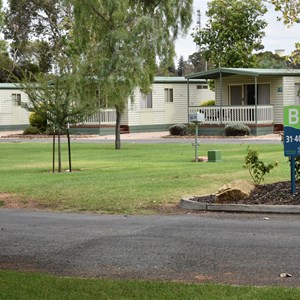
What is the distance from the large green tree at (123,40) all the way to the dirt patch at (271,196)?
59.8 feet

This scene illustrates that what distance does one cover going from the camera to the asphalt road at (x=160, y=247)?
27.7 ft

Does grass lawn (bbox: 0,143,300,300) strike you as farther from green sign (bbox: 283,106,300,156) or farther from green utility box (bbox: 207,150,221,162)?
green sign (bbox: 283,106,300,156)

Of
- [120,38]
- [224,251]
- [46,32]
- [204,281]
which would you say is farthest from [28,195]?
[46,32]

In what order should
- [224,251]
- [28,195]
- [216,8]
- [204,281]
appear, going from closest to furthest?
1. [204,281]
2. [224,251]
3. [28,195]
4. [216,8]

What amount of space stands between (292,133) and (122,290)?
7.80 meters

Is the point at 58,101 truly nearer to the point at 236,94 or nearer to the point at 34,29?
the point at 236,94

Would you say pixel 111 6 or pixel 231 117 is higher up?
pixel 111 6

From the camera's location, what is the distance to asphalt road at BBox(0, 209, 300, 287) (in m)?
8.44

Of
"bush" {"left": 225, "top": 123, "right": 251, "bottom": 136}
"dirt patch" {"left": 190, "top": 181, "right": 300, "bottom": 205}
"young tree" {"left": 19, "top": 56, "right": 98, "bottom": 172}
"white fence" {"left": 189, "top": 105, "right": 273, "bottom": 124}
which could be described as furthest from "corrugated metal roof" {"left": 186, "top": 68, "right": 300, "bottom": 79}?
"dirt patch" {"left": 190, "top": 181, "right": 300, "bottom": 205}

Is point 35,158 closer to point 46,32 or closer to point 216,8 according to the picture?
point 216,8

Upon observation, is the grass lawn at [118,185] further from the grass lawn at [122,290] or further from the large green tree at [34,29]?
the large green tree at [34,29]

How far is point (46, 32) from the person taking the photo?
79.7 metres

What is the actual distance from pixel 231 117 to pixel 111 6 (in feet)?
43.1


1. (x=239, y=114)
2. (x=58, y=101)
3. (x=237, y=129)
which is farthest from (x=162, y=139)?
(x=58, y=101)
